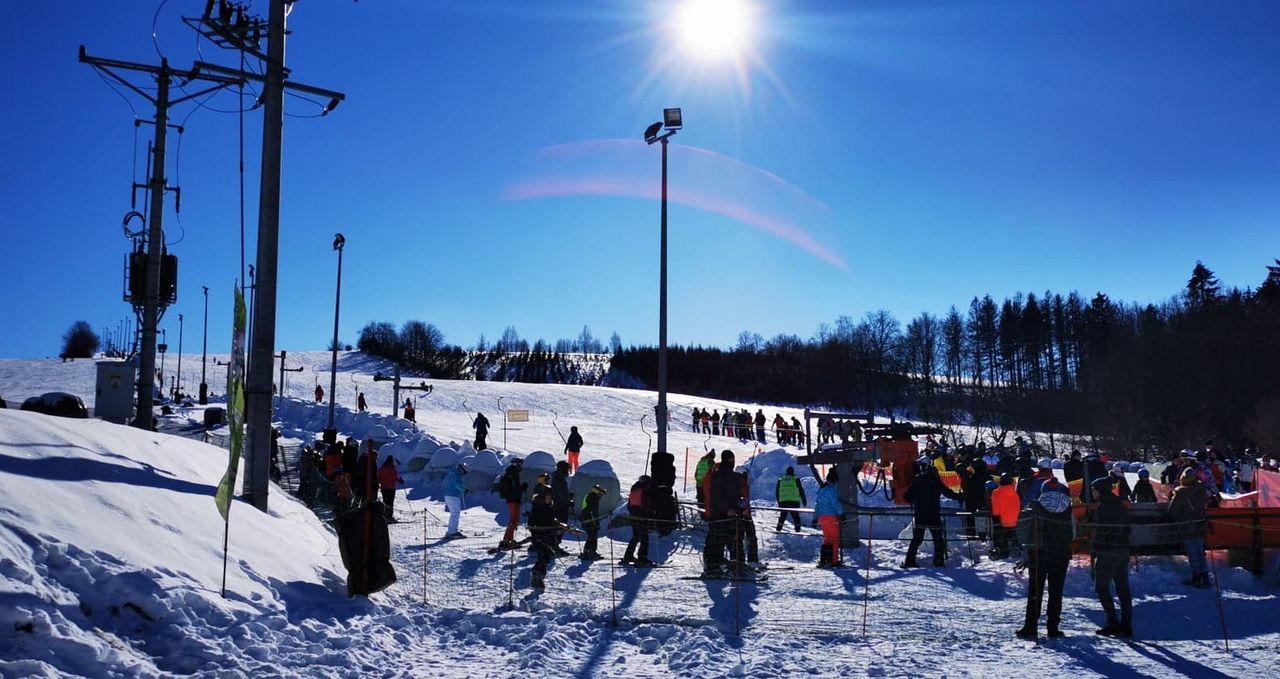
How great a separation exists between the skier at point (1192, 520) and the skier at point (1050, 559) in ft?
11.9

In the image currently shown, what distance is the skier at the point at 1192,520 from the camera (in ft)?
35.5

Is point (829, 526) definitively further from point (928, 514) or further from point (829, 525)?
point (928, 514)

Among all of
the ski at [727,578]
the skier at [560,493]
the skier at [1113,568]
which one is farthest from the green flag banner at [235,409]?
the skier at [1113,568]

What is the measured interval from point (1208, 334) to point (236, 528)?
7750 cm

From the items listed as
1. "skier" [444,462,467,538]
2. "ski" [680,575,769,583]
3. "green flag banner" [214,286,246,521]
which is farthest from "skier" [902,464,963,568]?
"green flag banner" [214,286,246,521]

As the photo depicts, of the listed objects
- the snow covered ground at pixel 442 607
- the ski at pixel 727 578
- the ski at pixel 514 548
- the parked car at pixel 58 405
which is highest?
the parked car at pixel 58 405

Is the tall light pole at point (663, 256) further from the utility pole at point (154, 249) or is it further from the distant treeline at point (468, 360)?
the distant treeline at point (468, 360)

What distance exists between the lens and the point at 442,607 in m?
9.30

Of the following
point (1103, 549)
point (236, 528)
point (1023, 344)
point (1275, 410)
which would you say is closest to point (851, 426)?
point (1103, 549)

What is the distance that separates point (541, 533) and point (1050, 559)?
6.20 meters

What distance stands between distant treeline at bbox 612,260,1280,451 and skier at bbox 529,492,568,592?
40.4 metres

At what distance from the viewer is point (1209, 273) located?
87312mm

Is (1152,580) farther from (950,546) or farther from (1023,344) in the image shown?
(1023,344)

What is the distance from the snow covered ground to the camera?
6.28 m
